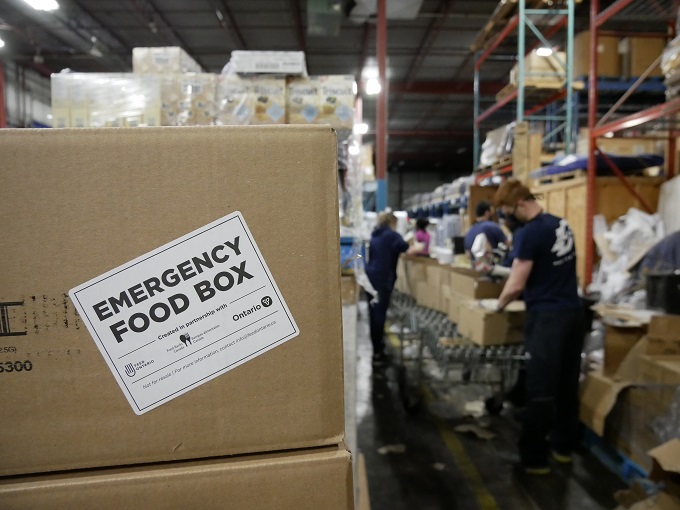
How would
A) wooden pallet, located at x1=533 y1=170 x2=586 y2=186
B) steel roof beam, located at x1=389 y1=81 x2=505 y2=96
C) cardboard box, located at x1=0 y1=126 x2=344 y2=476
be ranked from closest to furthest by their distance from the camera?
1. cardboard box, located at x1=0 y1=126 x2=344 y2=476
2. wooden pallet, located at x1=533 y1=170 x2=586 y2=186
3. steel roof beam, located at x1=389 y1=81 x2=505 y2=96

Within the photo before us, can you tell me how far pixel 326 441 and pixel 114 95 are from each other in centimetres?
249

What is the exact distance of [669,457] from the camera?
1.57 meters

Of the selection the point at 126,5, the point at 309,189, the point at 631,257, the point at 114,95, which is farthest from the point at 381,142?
the point at 126,5

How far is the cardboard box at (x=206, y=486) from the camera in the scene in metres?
0.70

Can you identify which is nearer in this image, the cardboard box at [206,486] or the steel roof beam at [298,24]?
the cardboard box at [206,486]

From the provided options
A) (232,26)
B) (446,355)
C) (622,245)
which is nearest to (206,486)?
(446,355)

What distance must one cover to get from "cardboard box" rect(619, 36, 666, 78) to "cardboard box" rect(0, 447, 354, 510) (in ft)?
27.3

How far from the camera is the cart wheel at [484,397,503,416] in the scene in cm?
393

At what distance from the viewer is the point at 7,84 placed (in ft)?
33.5

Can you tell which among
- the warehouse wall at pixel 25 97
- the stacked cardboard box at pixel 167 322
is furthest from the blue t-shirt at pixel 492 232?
the warehouse wall at pixel 25 97

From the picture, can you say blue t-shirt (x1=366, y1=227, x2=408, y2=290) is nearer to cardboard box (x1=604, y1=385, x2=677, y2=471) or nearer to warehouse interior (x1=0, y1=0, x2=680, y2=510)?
warehouse interior (x1=0, y1=0, x2=680, y2=510)

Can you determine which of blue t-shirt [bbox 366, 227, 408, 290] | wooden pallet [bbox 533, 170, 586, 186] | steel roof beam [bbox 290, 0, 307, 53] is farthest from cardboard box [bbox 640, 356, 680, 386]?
steel roof beam [bbox 290, 0, 307, 53]

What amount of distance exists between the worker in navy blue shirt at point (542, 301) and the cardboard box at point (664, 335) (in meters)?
0.38

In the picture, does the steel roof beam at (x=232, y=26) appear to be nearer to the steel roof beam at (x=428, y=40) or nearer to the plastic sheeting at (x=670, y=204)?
the steel roof beam at (x=428, y=40)
